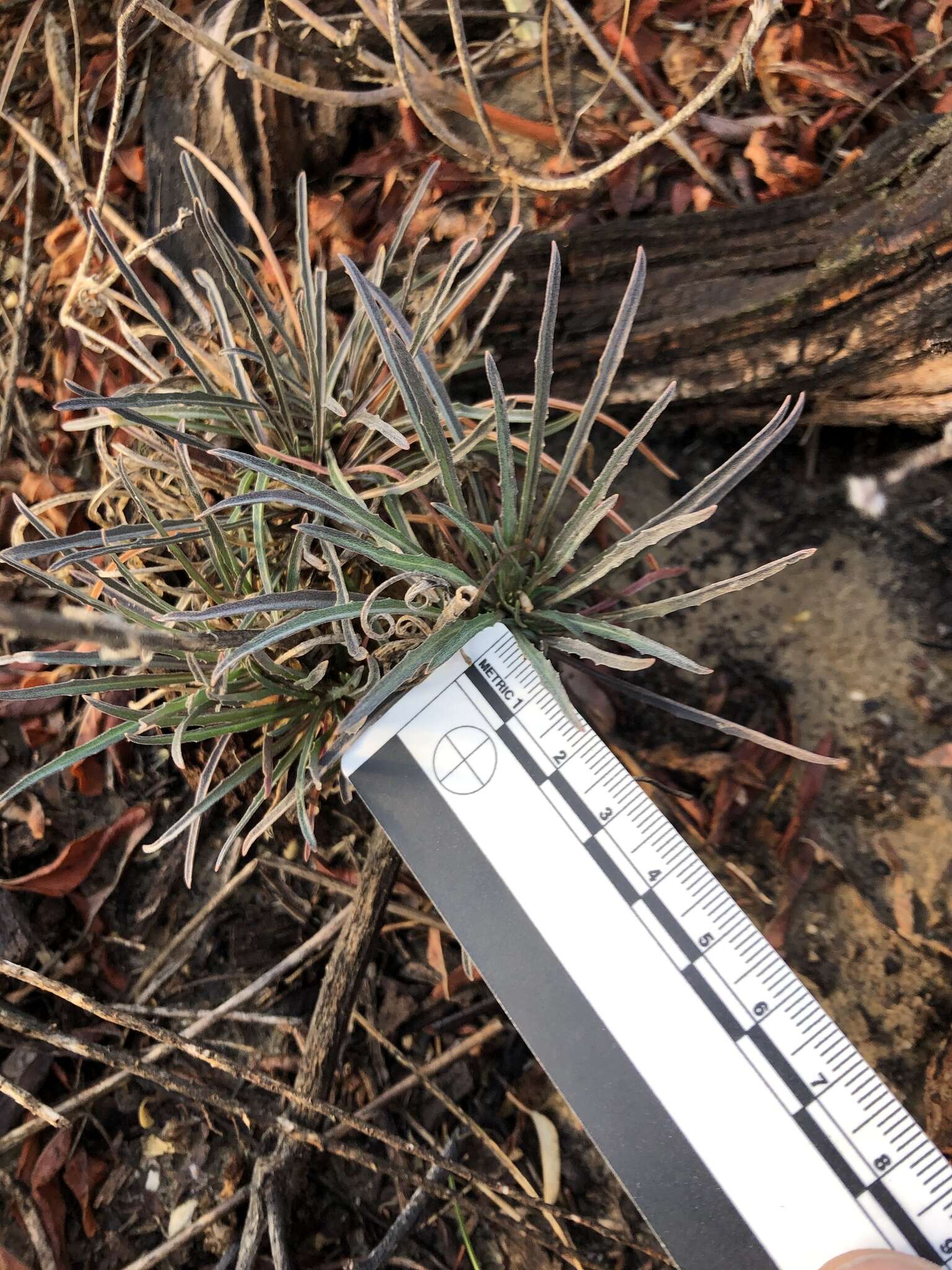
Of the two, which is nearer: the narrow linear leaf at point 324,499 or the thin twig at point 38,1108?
the narrow linear leaf at point 324,499

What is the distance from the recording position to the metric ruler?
94 cm

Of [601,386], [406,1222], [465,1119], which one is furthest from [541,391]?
[406,1222]

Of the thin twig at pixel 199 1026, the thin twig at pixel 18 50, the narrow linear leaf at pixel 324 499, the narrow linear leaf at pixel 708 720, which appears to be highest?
the thin twig at pixel 18 50

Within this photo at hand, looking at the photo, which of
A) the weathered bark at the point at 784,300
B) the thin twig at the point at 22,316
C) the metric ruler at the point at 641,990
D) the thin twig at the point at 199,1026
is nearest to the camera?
the metric ruler at the point at 641,990

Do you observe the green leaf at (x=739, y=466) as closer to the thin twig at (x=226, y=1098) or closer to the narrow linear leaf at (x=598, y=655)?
the narrow linear leaf at (x=598, y=655)

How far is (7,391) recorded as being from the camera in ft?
5.34

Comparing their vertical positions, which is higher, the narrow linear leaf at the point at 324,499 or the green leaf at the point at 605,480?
the narrow linear leaf at the point at 324,499

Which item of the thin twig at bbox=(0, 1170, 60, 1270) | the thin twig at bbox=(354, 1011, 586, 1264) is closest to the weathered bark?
the thin twig at bbox=(354, 1011, 586, 1264)

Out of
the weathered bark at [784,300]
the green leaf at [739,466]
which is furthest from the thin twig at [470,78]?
the green leaf at [739,466]

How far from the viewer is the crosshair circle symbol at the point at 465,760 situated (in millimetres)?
1096

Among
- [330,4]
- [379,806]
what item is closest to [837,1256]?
[379,806]

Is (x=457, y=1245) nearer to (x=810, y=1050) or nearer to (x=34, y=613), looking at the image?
(x=810, y=1050)

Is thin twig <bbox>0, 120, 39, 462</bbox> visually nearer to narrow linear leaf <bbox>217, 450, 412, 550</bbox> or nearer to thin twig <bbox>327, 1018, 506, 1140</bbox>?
narrow linear leaf <bbox>217, 450, 412, 550</bbox>

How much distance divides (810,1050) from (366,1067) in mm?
765
